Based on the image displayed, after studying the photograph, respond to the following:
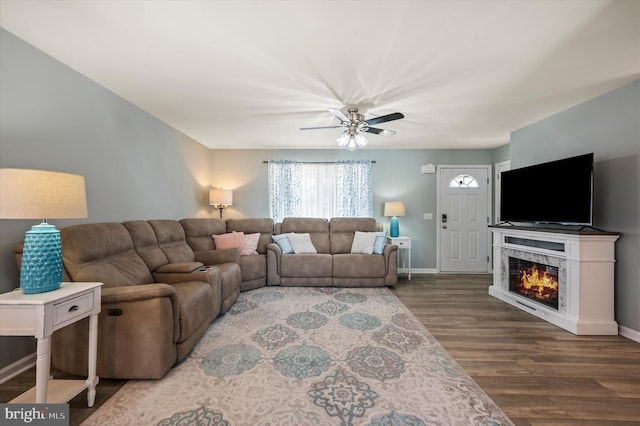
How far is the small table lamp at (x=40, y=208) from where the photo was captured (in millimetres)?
1404

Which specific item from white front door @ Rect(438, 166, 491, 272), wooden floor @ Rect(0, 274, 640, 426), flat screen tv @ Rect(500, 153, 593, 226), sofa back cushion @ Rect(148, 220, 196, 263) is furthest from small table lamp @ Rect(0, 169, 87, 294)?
white front door @ Rect(438, 166, 491, 272)

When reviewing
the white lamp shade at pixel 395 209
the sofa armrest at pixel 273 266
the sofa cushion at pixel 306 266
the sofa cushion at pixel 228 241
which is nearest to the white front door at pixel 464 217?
the white lamp shade at pixel 395 209

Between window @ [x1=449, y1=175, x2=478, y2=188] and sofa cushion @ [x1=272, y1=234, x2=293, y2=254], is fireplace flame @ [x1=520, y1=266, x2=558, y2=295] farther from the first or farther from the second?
sofa cushion @ [x1=272, y1=234, x2=293, y2=254]

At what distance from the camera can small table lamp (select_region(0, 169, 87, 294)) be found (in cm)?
140

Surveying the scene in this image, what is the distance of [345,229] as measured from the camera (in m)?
4.99

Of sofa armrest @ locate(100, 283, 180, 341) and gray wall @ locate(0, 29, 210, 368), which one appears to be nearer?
sofa armrest @ locate(100, 283, 180, 341)

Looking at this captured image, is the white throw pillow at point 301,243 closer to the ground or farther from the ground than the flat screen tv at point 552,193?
closer to the ground

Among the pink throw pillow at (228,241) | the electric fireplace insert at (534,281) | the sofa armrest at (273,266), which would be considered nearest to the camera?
the electric fireplace insert at (534,281)

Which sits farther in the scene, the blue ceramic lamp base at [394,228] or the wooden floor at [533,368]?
the blue ceramic lamp base at [394,228]

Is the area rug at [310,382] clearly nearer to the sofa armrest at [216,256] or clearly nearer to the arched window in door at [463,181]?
the sofa armrest at [216,256]

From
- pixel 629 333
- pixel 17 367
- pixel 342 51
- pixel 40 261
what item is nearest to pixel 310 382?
pixel 40 261

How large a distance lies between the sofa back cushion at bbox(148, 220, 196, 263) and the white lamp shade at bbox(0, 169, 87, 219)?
1.72 m

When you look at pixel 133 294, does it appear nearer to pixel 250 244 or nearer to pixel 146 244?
pixel 146 244

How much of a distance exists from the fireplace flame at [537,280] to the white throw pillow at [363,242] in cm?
209
